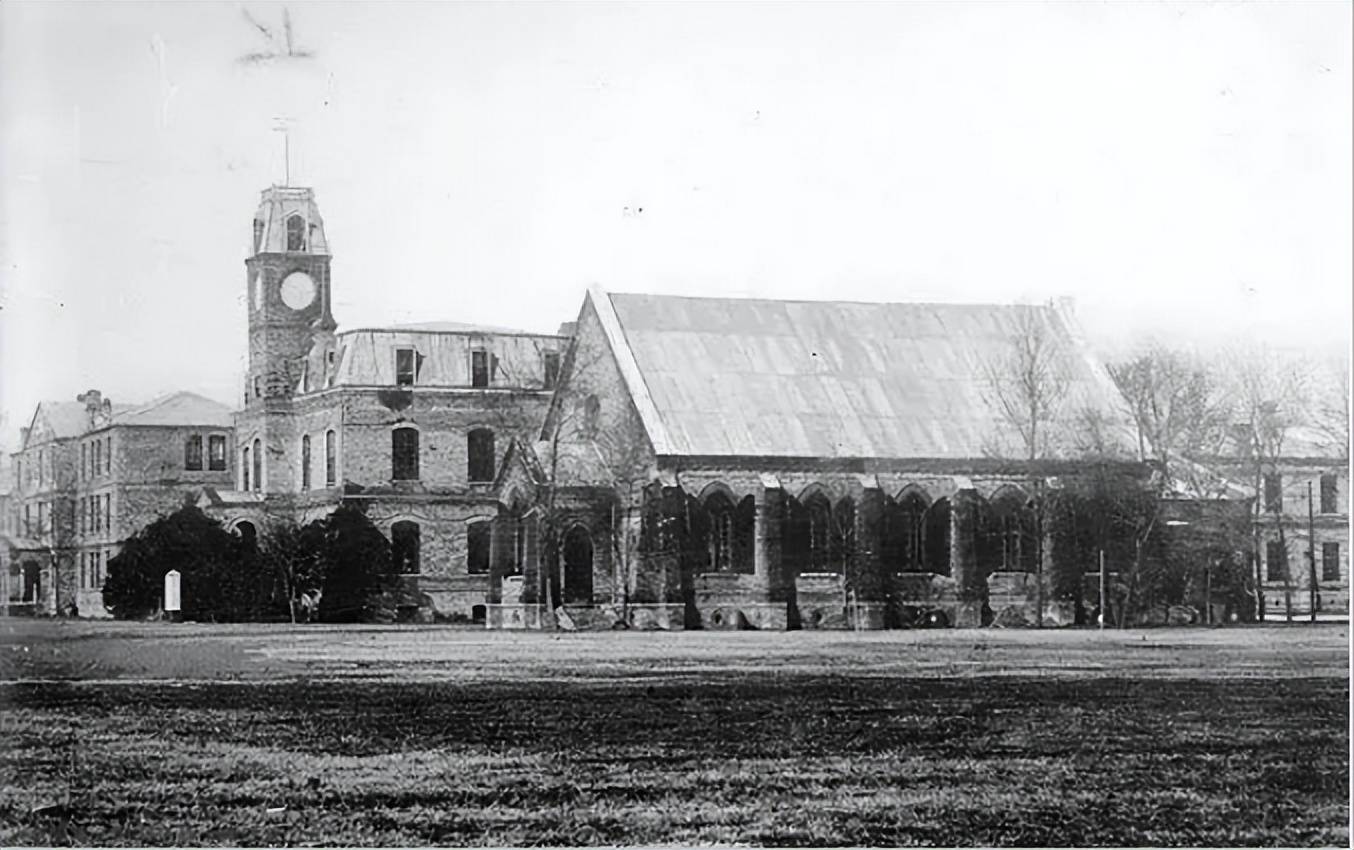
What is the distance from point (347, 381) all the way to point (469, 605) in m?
1.62

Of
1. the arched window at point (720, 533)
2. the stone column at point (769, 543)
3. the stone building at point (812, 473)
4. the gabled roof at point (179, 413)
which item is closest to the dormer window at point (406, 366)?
the gabled roof at point (179, 413)

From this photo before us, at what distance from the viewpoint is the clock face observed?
1141cm

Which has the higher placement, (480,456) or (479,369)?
(479,369)

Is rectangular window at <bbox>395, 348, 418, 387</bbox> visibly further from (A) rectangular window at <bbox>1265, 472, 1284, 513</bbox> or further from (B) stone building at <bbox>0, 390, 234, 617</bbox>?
(A) rectangular window at <bbox>1265, 472, 1284, 513</bbox>

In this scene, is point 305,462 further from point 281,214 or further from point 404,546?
point 281,214

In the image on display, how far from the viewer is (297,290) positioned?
37.6ft

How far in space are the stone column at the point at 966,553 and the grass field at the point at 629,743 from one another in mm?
826

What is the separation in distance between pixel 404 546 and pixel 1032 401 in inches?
183

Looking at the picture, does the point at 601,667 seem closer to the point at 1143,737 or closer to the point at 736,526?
the point at 736,526

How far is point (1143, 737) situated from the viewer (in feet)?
38.3

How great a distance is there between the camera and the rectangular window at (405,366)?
39.3ft

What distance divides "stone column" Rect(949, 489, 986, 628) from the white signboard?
526 cm

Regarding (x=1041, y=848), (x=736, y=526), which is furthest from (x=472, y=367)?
(x=1041, y=848)

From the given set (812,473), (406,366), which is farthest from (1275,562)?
(406,366)
